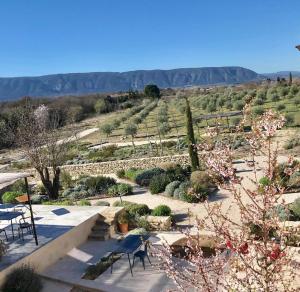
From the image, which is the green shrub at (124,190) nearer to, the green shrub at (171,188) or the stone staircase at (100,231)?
the green shrub at (171,188)

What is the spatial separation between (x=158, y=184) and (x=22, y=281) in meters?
9.43

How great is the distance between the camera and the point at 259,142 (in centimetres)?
373

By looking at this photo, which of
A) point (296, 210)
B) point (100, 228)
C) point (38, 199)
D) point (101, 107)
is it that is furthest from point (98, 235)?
point (101, 107)

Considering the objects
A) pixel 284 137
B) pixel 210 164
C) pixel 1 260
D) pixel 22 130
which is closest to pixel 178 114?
pixel 284 137

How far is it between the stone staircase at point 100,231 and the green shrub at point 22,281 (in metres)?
2.67

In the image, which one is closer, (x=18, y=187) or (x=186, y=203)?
(x=186, y=203)

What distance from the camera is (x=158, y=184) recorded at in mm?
16922

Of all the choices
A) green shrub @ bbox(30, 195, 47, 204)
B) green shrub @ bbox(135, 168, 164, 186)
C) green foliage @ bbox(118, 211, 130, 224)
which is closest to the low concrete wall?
green foliage @ bbox(118, 211, 130, 224)

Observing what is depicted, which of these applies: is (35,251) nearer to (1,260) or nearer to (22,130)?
(1,260)

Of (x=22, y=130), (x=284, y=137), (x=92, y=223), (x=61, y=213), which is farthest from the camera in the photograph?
(x=284, y=137)

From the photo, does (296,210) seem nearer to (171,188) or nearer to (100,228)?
(100,228)

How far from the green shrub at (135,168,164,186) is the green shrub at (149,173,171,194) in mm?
1239

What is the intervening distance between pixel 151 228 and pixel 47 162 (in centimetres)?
927

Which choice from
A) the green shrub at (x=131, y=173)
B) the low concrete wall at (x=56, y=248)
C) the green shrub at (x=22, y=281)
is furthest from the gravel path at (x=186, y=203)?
the green shrub at (x=22, y=281)
